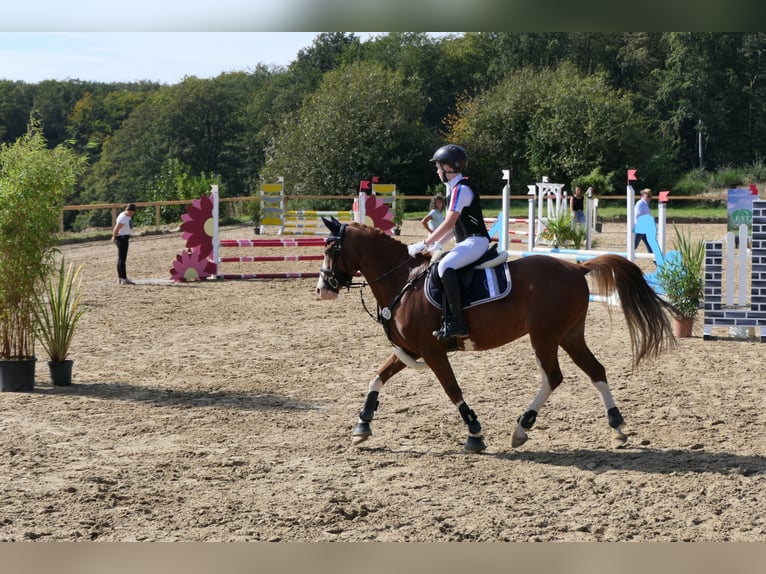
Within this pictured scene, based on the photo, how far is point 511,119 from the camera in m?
43.6

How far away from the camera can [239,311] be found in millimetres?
12469

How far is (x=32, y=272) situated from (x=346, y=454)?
362 cm

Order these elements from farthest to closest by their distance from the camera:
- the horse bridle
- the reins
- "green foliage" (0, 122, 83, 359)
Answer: "green foliage" (0, 122, 83, 359)
the horse bridle
the reins

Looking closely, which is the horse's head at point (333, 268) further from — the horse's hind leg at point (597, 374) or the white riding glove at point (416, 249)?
the horse's hind leg at point (597, 374)

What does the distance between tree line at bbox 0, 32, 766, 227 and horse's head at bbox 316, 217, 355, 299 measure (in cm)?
2516

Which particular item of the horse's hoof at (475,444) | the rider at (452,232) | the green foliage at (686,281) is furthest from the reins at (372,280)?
the green foliage at (686,281)

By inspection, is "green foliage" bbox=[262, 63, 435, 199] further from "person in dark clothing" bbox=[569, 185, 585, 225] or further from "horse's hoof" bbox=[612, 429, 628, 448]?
"horse's hoof" bbox=[612, 429, 628, 448]

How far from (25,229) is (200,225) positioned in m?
8.16

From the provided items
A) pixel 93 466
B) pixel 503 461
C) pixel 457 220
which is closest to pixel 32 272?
pixel 93 466

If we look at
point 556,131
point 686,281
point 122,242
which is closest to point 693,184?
point 556,131

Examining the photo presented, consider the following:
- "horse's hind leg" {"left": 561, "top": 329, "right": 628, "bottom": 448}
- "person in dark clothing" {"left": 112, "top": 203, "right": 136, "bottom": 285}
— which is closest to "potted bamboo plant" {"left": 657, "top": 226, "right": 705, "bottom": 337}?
"horse's hind leg" {"left": 561, "top": 329, "right": 628, "bottom": 448}

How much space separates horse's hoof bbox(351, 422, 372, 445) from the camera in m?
5.98

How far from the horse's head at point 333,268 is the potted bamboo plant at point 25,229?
2957mm

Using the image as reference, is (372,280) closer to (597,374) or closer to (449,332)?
(449,332)
